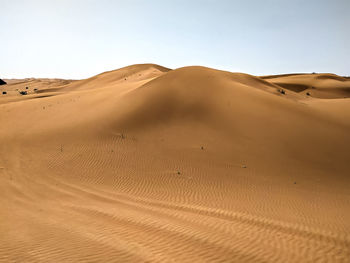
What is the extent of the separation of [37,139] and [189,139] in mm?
7942

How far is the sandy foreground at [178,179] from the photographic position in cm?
561

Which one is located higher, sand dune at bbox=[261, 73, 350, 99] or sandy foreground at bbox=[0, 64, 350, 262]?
sand dune at bbox=[261, 73, 350, 99]

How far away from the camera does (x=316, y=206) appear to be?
26.6ft

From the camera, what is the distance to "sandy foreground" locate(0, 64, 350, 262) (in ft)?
18.4

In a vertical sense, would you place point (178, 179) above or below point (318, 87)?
below

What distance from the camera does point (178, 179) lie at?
9.76m

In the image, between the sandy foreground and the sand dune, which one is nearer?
the sandy foreground

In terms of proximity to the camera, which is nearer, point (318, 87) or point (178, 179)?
point (178, 179)

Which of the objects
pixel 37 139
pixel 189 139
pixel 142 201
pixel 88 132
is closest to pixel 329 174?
pixel 189 139

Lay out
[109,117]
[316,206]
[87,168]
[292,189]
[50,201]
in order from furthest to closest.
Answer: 1. [109,117]
2. [87,168]
3. [292,189]
4. [316,206]
5. [50,201]

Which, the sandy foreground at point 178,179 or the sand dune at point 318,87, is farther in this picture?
the sand dune at point 318,87

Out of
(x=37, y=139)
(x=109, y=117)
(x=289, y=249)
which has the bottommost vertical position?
(x=289, y=249)

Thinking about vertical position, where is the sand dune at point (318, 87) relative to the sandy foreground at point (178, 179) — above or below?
above

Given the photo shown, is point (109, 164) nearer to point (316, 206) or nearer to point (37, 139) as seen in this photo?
point (37, 139)
